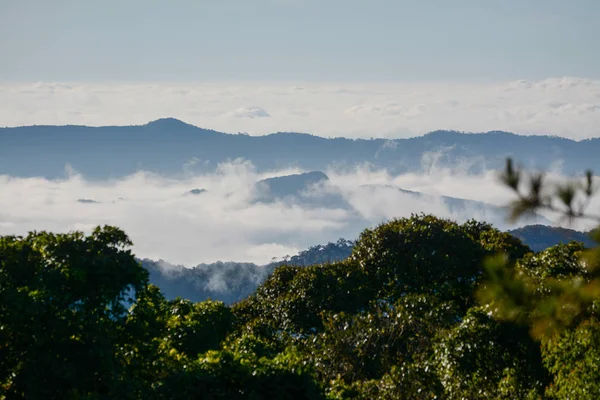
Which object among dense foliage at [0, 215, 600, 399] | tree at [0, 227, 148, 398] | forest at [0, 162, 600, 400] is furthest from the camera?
dense foliage at [0, 215, 600, 399]

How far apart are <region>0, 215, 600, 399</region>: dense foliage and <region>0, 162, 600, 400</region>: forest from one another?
0.04 meters

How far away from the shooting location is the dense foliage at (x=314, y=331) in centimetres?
1432

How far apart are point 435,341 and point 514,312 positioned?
14.2 m

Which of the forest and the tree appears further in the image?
the tree

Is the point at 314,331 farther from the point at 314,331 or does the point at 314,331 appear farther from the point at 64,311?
the point at 64,311

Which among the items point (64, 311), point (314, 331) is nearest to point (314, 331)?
point (314, 331)

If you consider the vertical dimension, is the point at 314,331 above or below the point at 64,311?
below

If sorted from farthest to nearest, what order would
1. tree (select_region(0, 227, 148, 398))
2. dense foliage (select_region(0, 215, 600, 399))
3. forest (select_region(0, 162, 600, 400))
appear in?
dense foliage (select_region(0, 215, 600, 399)) < tree (select_region(0, 227, 148, 398)) < forest (select_region(0, 162, 600, 400))

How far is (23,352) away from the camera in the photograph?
14477 mm

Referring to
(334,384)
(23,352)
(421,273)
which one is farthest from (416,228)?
(23,352)

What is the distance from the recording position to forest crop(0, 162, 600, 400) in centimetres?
1405

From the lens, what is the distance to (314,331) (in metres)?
34.4

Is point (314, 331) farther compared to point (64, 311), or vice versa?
point (314, 331)

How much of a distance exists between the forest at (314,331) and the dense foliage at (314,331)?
0.04 m
